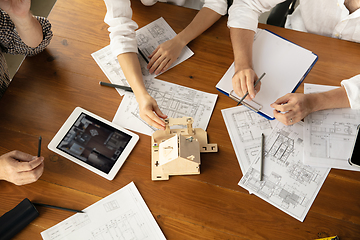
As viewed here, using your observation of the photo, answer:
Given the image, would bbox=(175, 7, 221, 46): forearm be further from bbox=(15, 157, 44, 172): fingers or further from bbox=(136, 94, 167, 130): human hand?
bbox=(15, 157, 44, 172): fingers

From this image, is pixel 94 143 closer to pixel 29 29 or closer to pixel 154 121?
pixel 154 121

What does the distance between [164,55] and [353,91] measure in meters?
0.76

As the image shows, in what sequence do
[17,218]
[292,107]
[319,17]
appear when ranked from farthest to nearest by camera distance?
[319,17], [292,107], [17,218]

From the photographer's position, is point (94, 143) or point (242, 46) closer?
point (94, 143)

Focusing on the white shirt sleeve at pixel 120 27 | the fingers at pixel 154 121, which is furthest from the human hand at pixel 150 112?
the white shirt sleeve at pixel 120 27

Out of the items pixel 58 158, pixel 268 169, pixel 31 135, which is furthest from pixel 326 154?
pixel 31 135

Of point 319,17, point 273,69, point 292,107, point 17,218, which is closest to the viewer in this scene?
point 17,218

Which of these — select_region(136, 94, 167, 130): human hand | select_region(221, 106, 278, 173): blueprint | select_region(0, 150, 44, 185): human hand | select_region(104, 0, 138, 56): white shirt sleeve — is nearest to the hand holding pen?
select_region(0, 150, 44, 185): human hand

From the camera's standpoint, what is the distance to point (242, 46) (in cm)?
103

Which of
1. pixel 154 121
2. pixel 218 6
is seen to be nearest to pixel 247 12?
pixel 218 6

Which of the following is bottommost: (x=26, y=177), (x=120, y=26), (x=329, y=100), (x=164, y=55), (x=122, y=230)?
(x=122, y=230)

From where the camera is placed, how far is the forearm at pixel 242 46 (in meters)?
1.01

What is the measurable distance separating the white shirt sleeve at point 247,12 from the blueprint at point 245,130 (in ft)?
1.22

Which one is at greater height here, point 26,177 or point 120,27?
point 120,27
